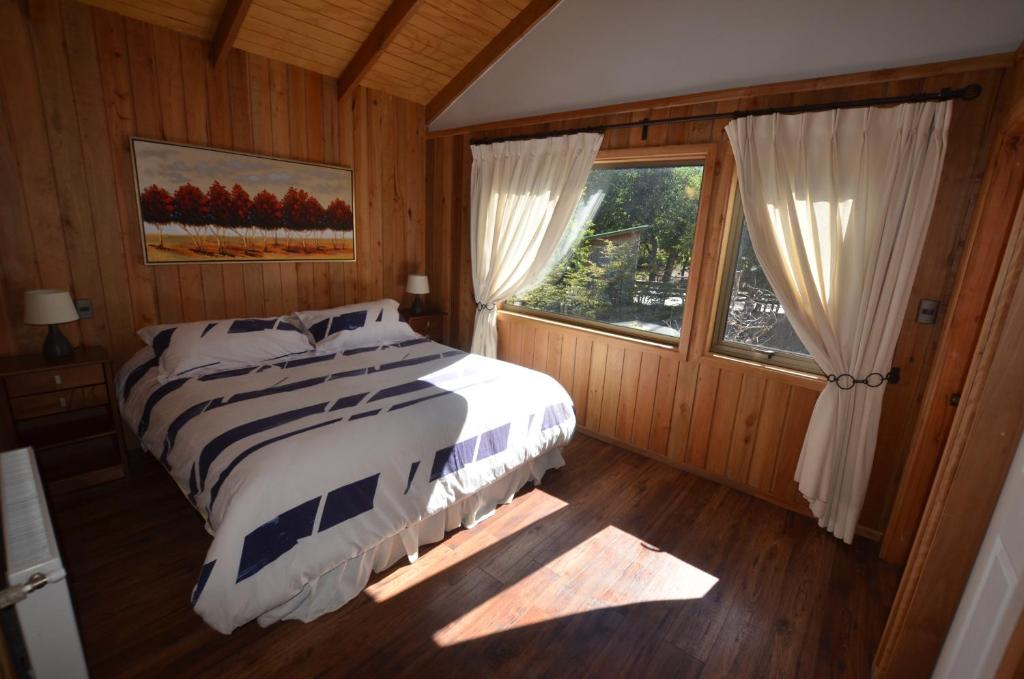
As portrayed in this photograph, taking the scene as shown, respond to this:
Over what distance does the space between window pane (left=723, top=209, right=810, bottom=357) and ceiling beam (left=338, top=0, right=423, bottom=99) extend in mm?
2238

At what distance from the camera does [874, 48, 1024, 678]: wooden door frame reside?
42.3 inches

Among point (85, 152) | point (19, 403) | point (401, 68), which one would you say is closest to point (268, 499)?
point (19, 403)

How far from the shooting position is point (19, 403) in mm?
2340

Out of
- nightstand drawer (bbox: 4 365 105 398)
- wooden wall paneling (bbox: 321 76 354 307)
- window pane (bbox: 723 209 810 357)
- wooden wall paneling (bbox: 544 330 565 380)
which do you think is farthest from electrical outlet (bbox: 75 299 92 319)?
window pane (bbox: 723 209 810 357)

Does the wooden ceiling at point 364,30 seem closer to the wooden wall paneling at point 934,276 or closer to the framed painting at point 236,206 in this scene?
the framed painting at point 236,206

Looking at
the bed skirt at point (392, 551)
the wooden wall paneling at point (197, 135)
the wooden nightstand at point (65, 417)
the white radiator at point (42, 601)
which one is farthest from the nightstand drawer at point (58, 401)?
the white radiator at point (42, 601)

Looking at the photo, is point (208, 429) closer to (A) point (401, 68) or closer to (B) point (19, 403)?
(B) point (19, 403)

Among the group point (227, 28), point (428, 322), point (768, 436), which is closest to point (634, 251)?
point (768, 436)

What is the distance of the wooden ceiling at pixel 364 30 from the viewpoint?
254cm

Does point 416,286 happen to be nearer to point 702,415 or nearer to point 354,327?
point 354,327

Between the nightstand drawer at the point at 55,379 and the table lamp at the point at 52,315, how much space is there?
10 centimetres

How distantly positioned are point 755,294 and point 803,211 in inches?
20.6

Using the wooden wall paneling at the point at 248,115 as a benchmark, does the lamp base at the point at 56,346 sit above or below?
below

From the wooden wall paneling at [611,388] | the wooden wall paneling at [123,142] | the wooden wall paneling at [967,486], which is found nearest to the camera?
the wooden wall paneling at [967,486]
